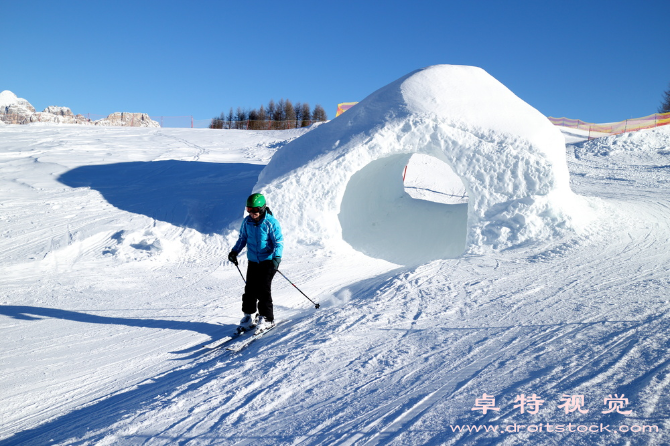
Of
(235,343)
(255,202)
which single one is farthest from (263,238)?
(235,343)

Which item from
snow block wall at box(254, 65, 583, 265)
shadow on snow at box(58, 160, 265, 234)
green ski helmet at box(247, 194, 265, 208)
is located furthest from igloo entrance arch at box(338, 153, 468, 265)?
green ski helmet at box(247, 194, 265, 208)

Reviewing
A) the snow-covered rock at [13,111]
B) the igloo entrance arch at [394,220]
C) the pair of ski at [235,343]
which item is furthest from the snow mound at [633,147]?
the snow-covered rock at [13,111]

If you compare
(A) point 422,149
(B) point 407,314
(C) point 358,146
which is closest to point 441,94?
(A) point 422,149

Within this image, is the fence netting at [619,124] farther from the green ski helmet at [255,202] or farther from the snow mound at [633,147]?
the green ski helmet at [255,202]

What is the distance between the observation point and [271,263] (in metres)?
4.95

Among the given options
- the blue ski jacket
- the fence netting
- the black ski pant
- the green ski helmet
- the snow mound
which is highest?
the fence netting

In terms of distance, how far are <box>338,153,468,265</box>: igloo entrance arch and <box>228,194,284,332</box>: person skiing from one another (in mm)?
3962

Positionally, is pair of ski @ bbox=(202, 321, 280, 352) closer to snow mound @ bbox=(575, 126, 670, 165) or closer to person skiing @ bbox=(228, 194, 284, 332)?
person skiing @ bbox=(228, 194, 284, 332)

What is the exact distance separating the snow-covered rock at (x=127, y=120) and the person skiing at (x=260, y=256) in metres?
42.7

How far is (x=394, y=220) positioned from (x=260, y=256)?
7.17m

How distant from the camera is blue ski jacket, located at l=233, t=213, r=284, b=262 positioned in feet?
16.0

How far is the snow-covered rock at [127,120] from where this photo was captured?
136ft

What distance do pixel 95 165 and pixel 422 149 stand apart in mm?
12481

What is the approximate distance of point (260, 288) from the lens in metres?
5.04
